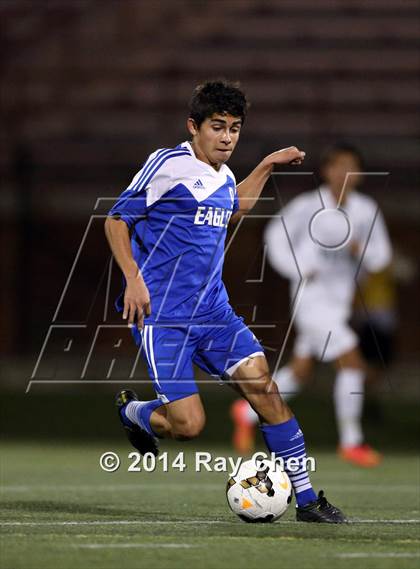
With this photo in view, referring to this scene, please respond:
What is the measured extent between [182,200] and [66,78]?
12895 mm

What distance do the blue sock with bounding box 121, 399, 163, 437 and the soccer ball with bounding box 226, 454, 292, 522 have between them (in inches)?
26.2

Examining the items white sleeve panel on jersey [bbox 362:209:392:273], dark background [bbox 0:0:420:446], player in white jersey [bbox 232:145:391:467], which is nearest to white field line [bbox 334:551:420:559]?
player in white jersey [bbox 232:145:391:467]

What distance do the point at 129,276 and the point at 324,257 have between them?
4210mm

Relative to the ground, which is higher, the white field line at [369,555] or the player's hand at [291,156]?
the player's hand at [291,156]

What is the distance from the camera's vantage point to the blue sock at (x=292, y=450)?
20.0 feet

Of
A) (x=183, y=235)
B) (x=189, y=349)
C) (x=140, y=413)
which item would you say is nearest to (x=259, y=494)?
(x=189, y=349)

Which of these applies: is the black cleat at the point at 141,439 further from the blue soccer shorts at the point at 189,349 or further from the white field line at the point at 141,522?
the white field line at the point at 141,522

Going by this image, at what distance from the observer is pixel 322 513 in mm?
5992

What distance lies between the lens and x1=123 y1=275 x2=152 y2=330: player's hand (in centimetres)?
595

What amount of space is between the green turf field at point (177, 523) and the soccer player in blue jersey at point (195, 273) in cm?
46

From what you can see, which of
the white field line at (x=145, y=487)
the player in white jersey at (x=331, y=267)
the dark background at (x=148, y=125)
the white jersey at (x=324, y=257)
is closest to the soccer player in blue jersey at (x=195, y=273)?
the white field line at (x=145, y=487)

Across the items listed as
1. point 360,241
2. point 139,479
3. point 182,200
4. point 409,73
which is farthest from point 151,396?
point 409,73

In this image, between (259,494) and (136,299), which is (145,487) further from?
(136,299)

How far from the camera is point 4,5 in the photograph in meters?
19.3
